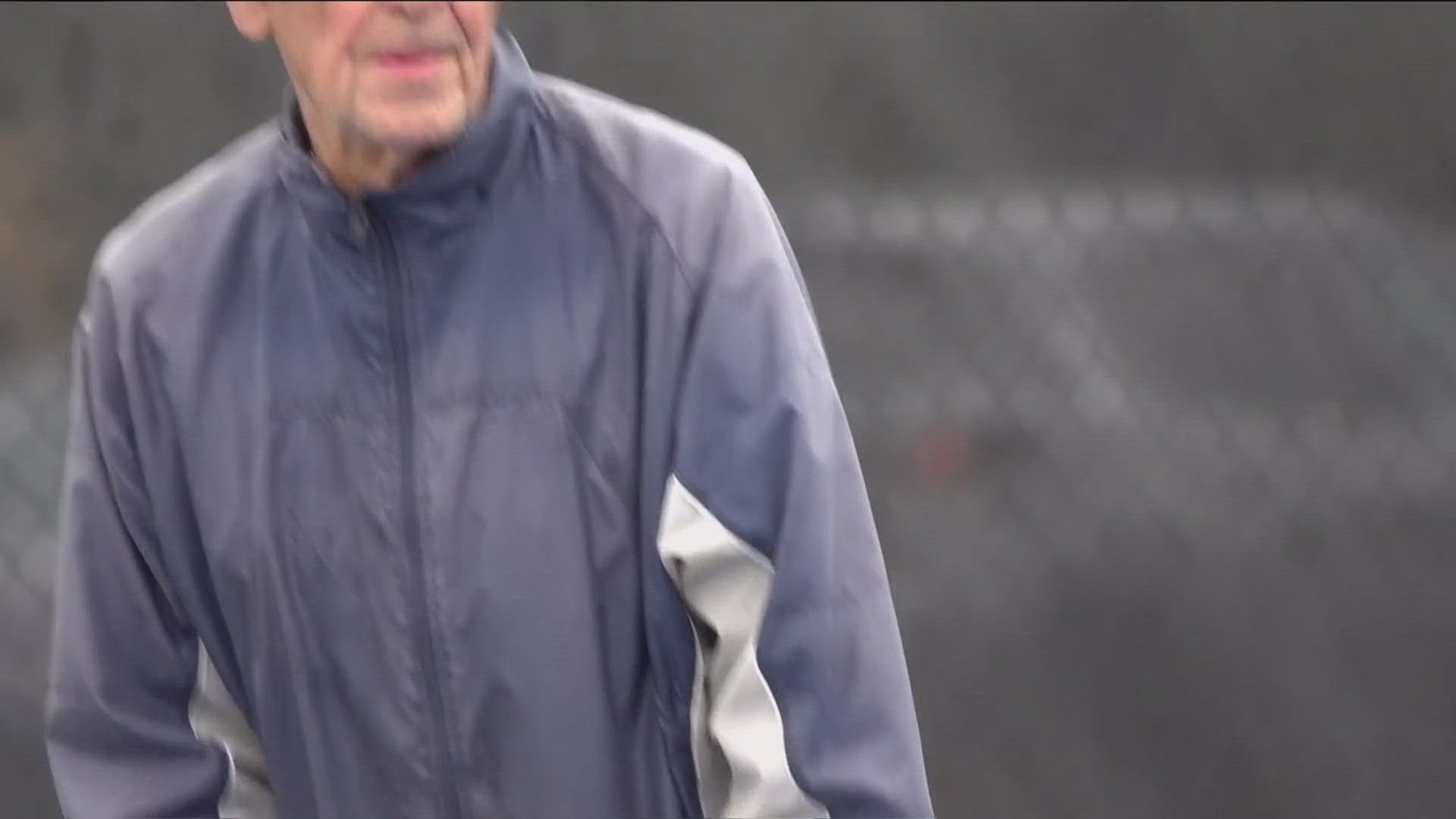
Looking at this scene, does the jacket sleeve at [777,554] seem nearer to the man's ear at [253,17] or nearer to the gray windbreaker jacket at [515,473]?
the gray windbreaker jacket at [515,473]

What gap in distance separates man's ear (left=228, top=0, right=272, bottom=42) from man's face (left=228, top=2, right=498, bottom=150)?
4cm

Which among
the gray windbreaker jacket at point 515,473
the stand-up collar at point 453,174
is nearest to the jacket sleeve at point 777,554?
the gray windbreaker jacket at point 515,473

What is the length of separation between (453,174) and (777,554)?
0.81ft

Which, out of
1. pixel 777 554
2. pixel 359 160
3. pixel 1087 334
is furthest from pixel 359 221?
pixel 1087 334

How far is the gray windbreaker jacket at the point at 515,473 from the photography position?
2.25 feet

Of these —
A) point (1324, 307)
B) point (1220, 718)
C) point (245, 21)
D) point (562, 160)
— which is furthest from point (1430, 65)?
point (245, 21)

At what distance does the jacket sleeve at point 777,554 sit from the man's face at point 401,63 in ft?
0.48

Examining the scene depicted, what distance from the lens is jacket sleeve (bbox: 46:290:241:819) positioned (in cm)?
76

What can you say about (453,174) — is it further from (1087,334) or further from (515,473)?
(1087,334)

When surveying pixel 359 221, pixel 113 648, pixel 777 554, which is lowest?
pixel 113 648

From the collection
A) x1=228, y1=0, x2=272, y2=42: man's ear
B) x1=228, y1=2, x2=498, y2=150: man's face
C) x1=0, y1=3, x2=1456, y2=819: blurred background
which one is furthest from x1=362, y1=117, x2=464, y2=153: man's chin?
x1=0, y1=3, x2=1456, y2=819: blurred background

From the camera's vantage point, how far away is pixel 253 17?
73cm

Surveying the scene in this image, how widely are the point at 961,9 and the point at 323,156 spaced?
0.91 metres

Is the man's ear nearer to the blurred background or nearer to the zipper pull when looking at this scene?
the zipper pull
